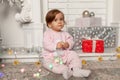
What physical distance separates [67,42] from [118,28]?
2.42ft

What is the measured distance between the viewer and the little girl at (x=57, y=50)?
1.50 meters

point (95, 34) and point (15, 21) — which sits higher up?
point (15, 21)

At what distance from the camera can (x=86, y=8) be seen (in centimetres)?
230

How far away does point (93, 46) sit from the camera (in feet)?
6.18

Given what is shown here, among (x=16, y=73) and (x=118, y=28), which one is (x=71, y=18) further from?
(x=16, y=73)

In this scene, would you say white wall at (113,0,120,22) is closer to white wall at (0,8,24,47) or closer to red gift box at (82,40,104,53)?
red gift box at (82,40,104,53)

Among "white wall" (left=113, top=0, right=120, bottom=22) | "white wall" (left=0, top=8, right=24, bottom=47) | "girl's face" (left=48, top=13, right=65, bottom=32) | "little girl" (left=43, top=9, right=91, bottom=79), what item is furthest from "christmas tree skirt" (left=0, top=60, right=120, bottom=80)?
Result: "white wall" (left=113, top=0, right=120, bottom=22)

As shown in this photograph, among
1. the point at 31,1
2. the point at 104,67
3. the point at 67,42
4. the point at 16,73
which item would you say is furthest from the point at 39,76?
the point at 31,1

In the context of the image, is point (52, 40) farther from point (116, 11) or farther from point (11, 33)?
point (116, 11)

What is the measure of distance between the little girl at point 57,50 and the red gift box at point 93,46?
0.77 ft

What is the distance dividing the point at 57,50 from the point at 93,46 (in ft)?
1.37

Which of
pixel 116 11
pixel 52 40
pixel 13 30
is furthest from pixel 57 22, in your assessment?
pixel 116 11

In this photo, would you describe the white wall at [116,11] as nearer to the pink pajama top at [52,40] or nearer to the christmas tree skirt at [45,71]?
the christmas tree skirt at [45,71]

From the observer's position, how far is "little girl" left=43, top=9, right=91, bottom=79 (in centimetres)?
150
